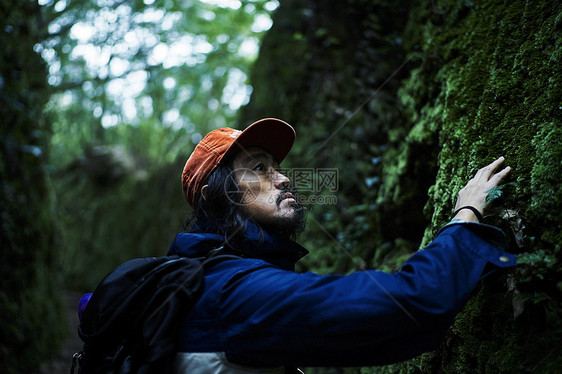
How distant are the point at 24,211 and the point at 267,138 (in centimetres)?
482

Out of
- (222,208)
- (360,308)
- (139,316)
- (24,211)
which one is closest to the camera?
(360,308)

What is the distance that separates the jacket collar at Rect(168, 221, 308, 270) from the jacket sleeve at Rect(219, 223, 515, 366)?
390 millimetres

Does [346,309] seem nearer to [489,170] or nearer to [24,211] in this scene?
[489,170]

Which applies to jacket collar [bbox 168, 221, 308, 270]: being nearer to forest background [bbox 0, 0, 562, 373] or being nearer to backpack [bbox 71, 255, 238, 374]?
backpack [bbox 71, 255, 238, 374]

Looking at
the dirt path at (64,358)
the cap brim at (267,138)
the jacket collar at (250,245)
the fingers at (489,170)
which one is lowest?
the dirt path at (64,358)

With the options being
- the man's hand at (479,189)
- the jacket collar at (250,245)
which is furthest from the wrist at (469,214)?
the jacket collar at (250,245)

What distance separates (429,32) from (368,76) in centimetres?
153

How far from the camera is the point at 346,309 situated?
4.93ft

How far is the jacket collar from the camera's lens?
201 cm

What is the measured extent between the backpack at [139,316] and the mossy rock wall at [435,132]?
140cm

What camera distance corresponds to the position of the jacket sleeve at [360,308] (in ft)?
4.87

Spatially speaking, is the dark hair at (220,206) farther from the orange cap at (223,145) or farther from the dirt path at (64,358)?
the dirt path at (64,358)

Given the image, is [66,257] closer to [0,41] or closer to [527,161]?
[0,41]

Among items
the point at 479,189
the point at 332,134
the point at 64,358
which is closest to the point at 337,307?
the point at 479,189
